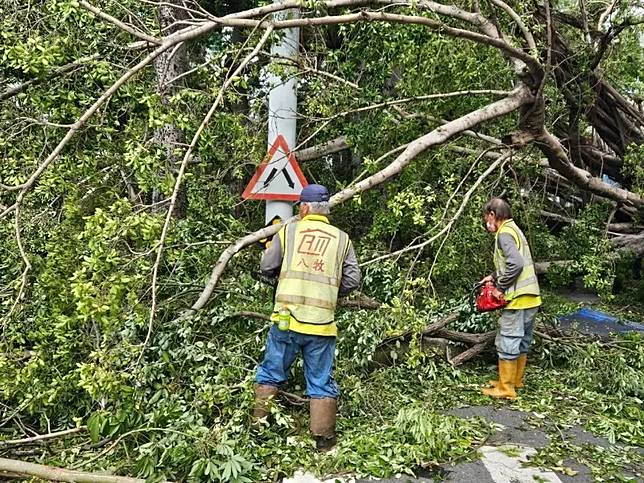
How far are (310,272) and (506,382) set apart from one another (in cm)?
217

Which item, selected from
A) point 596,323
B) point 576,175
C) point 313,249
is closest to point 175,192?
point 313,249

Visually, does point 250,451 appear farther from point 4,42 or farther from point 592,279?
point 592,279

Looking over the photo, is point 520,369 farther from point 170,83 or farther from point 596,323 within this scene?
point 170,83

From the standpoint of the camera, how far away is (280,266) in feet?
13.4

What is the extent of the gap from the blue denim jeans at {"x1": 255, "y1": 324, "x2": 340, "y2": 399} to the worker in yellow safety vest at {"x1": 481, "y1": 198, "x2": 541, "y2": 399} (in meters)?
1.73

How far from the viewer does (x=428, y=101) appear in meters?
6.24

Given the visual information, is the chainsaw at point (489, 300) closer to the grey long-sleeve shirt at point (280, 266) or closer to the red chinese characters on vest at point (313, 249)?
the grey long-sleeve shirt at point (280, 266)

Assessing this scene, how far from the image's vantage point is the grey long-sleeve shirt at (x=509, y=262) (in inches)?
193

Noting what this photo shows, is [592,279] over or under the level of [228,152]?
under

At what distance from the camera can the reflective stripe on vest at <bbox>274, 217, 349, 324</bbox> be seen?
12.9 feet

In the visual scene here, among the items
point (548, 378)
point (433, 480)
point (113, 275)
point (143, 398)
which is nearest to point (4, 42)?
point (113, 275)

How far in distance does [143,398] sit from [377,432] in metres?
1.64

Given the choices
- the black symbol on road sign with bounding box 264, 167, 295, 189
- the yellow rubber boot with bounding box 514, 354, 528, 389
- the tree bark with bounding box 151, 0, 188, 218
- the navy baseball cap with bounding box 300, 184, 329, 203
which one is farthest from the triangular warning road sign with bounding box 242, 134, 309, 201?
the yellow rubber boot with bounding box 514, 354, 528, 389

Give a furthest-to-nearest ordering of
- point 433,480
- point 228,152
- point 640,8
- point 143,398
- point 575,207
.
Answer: point 575,207 < point 640,8 < point 228,152 < point 143,398 < point 433,480
